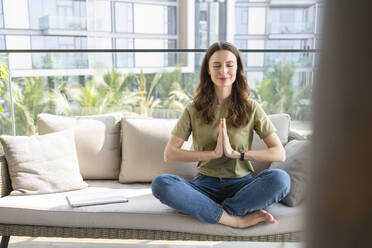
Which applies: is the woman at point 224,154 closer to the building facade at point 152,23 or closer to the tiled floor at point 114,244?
the tiled floor at point 114,244

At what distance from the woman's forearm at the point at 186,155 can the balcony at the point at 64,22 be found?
14.6 ft

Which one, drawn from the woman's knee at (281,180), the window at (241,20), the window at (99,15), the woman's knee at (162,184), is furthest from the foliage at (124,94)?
the window at (241,20)

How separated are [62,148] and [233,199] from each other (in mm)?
1093

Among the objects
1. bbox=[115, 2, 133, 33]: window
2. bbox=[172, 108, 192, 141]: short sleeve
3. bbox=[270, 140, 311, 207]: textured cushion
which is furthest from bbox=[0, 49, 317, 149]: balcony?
bbox=[115, 2, 133, 33]: window

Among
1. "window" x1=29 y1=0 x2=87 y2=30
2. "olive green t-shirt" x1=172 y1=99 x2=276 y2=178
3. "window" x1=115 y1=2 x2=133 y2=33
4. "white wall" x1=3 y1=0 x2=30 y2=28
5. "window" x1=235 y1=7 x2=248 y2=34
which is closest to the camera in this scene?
"olive green t-shirt" x1=172 y1=99 x2=276 y2=178

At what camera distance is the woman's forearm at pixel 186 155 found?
200 cm

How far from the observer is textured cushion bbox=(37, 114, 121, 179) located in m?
2.49

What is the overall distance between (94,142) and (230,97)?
0.93m

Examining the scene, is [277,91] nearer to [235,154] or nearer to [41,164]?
[235,154]

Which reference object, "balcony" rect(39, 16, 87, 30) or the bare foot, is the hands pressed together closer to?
the bare foot

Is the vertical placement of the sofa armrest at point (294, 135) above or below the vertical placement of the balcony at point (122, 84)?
below

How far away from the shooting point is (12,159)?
2244 millimetres

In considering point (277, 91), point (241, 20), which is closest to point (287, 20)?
point (241, 20)

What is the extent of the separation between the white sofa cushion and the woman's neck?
0.64 metres
